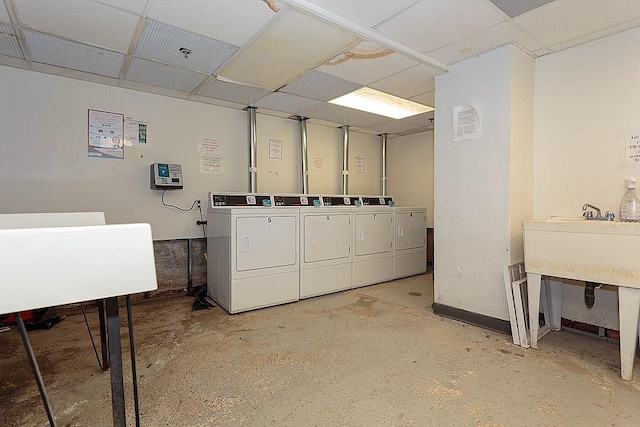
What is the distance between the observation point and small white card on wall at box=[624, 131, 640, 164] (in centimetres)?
224

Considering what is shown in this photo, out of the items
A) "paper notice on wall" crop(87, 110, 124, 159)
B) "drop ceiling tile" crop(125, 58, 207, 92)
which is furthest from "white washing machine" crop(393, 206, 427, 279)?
"paper notice on wall" crop(87, 110, 124, 159)

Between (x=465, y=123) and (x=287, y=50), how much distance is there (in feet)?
5.30

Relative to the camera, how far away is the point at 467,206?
9.04 feet

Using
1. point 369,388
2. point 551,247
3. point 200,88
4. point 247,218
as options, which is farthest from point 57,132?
point 551,247

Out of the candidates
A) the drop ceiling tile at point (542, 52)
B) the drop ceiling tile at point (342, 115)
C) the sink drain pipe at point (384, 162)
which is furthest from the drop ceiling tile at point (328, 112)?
the drop ceiling tile at point (542, 52)

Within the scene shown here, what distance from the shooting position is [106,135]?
324 cm

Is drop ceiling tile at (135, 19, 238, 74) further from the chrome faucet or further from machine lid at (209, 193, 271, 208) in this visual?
the chrome faucet

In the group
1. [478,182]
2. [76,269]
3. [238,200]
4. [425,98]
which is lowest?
[76,269]

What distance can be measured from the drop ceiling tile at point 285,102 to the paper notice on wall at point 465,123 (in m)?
1.64

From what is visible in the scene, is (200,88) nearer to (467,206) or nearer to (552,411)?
(467,206)

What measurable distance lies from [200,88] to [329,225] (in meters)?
2.02

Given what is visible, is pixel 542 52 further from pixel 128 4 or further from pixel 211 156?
pixel 211 156

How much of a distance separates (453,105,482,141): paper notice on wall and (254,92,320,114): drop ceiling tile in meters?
1.64

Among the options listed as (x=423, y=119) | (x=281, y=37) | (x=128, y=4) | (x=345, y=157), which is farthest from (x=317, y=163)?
(x=128, y=4)
